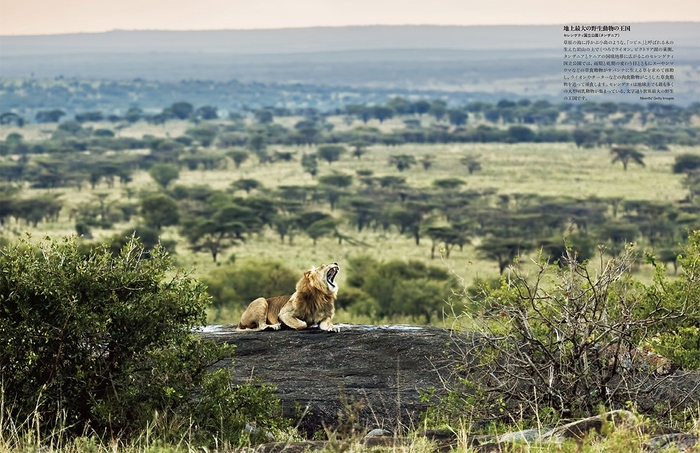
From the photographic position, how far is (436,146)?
Answer: 319 ft

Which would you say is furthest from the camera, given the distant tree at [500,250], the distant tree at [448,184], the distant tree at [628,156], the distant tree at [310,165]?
the distant tree at [310,165]

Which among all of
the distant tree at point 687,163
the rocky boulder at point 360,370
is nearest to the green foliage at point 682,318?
the rocky boulder at point 360,370

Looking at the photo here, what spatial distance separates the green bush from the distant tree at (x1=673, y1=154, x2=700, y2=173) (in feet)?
205

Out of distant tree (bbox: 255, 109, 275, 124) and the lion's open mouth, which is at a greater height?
the lion's open mouth

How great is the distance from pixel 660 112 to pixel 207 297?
121446mm

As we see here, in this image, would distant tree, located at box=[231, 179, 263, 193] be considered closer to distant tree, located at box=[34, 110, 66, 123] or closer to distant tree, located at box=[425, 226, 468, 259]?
distant tree, located at box=[425, 226, 468, 259]

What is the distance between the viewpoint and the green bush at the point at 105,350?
7137 millimetres

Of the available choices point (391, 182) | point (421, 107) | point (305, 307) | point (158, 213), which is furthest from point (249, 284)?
point (421, 107)

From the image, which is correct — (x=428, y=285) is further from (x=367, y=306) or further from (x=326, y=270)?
(x=326, y=270)

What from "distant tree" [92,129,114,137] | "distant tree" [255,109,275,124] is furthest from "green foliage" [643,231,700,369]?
"distant tree" [255,109,275,124]

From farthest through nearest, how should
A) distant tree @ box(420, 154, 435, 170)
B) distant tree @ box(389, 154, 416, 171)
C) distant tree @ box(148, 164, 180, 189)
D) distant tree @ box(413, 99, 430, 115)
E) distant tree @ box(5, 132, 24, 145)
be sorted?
distant tree @ box(413, 99, 430, 115)
distant tree @ box(5, 132, 24, 145)
distant tree @ box(420, 154, 435, 170)
distant tree @ box(389, 154, 416, 171)
distant tree @ box(148, 164, 180, 189)

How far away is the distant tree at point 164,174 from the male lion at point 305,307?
56976 millimetres

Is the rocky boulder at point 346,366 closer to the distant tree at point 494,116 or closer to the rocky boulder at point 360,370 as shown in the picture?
the rocky boulder at point 360,370

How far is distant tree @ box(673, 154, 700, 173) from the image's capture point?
66312 millimetres
